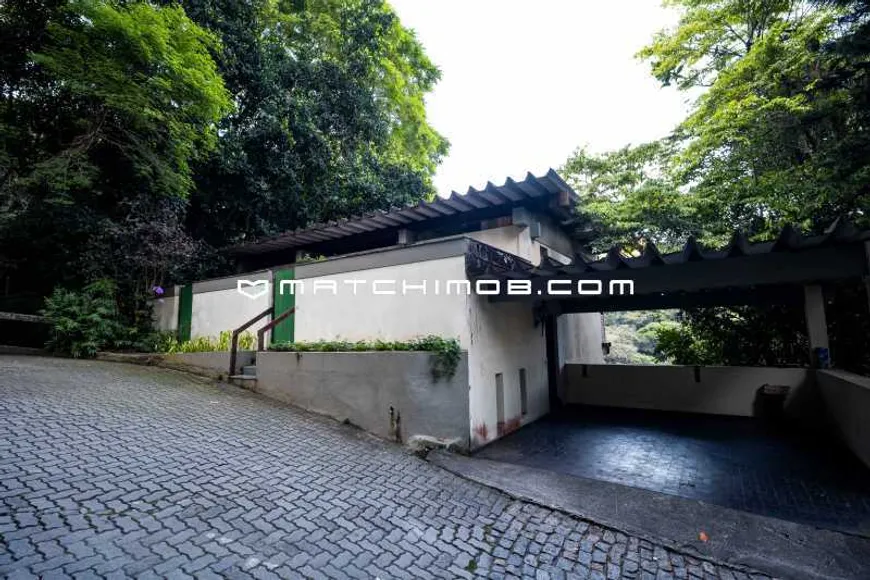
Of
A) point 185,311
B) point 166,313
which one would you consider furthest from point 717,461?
point 166,313

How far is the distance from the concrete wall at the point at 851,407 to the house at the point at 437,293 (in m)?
3.94

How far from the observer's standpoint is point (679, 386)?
25.6ft

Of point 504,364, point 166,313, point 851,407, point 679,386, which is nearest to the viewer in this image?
point 851,407

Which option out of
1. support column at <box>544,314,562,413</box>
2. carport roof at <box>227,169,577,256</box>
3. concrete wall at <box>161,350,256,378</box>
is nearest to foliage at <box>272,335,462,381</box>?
concrete wall at <box>161,350,256,378</box>

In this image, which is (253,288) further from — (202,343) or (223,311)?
(202,343)

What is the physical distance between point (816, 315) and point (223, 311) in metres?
11.4

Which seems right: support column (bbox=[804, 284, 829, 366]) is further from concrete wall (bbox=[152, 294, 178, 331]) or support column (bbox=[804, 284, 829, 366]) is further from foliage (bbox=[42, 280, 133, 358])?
foliage (bbox=[42, 280, 133, 358])

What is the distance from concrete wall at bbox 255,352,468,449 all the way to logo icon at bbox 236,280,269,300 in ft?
7.35

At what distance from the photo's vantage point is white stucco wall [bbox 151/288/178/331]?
983 centimetres

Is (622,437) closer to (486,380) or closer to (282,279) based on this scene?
(486,380)

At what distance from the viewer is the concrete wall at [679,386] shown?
22.3 ft

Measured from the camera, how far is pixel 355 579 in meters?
2.49

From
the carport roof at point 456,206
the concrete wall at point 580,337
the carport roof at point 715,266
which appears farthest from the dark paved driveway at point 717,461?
the carport roof at point 456,206

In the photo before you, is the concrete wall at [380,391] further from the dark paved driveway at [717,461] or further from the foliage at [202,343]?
the foliage at [202,343]
